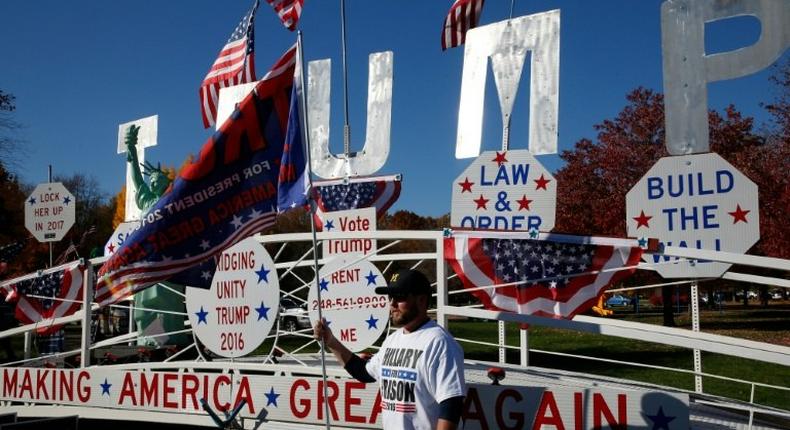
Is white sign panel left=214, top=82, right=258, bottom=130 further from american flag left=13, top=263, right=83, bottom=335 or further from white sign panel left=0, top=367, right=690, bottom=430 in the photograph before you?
white sign panel left=0, top=367, right=690, bottom=430

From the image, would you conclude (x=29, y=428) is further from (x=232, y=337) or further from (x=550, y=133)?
(x=550, y=133)

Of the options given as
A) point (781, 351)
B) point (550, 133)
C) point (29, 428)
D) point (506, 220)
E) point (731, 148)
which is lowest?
point (29, 428)

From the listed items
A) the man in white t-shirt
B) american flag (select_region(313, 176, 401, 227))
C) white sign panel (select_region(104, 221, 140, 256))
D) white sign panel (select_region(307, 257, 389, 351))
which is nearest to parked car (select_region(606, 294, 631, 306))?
american flag (select_region(313, 176, 401, 227))

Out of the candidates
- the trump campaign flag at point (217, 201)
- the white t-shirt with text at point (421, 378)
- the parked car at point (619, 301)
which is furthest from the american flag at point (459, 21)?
the parked car at point (619, 301)

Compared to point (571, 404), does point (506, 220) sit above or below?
above

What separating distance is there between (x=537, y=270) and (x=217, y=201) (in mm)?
2501

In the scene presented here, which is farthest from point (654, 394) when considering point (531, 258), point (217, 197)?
point (217, 197)

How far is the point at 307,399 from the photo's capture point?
5492 mm

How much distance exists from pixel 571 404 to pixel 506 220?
6.32ft

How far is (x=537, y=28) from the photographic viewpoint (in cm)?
662

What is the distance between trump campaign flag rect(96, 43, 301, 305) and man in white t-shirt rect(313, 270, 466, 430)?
2188 millimetres

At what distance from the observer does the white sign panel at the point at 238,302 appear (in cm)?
620

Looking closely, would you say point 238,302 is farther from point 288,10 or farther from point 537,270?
point 288,10

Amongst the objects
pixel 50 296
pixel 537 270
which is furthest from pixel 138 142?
pixel 537 270
